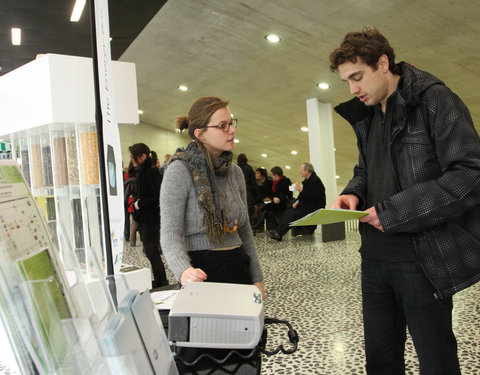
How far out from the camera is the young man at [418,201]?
3.71 ft

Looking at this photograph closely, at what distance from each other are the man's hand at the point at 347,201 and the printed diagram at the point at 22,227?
992mm

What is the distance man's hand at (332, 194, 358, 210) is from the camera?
135 cm

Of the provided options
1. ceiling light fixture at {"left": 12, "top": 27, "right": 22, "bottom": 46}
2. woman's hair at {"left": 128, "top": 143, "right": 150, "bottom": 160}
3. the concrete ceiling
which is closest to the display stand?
woman's hair at {"left": 128, "top": 143, "right": 150, "bottom": 160}

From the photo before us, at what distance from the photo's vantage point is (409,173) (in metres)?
1.21

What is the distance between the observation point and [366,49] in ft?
4.06

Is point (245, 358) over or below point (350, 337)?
over

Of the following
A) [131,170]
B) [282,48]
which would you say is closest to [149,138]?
[282,48]

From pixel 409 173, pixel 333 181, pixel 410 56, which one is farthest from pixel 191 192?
pixel 333 181

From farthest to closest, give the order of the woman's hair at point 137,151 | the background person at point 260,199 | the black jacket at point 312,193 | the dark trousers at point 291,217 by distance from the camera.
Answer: the background person at point 260,199 < the dark trousers at point 291,217 < the black jacket at point 312,193 < the woman's hair at point 137,151

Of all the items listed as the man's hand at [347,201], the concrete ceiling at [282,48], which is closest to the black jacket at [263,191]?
the concrete ceiling at [282,48]

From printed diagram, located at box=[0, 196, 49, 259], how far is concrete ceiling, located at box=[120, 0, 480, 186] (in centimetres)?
494

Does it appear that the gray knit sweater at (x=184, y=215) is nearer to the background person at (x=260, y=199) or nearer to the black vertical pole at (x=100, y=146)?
the black vertical pole at (x=100, y=146)

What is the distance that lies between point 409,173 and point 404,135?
118 millimetres

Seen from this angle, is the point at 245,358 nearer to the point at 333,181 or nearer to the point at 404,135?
the point at 404,135
